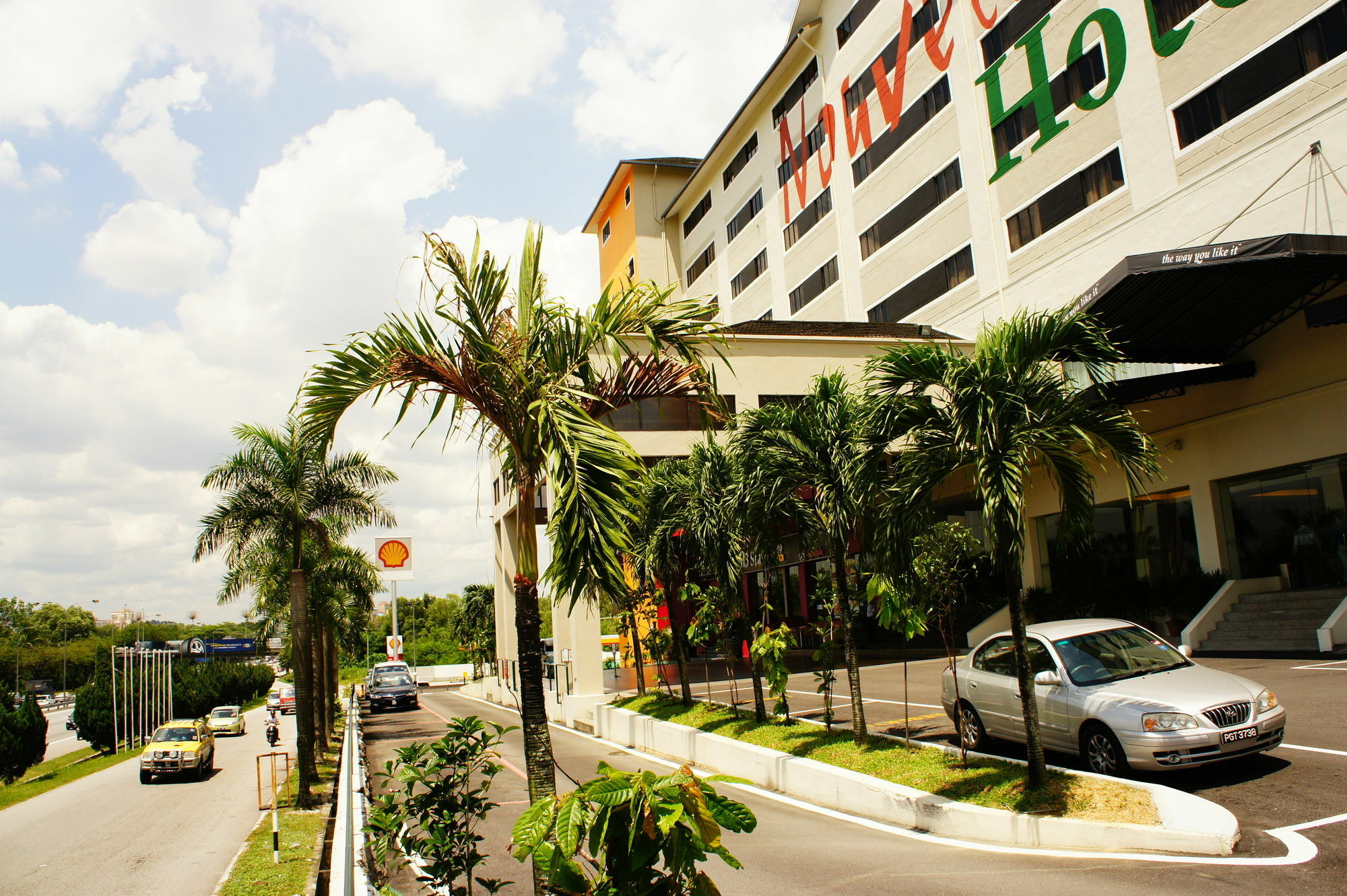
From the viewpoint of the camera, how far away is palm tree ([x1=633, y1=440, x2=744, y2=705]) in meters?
16.1

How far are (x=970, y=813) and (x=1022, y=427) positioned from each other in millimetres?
3864

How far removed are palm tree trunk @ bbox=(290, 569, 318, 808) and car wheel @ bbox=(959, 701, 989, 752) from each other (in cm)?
1189

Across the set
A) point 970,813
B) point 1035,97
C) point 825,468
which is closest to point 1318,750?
point 970,813

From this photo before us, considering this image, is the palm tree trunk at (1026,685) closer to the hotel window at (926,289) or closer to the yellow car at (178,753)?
the yellow car at (178,753)

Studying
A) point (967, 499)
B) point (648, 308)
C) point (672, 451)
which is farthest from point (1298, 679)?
point (967, 499)

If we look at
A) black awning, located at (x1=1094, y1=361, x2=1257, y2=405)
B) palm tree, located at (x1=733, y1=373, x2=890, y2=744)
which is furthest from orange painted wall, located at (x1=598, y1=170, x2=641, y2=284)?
palm tree, located at (x1=733, y1=373, x2=890, y2=744)

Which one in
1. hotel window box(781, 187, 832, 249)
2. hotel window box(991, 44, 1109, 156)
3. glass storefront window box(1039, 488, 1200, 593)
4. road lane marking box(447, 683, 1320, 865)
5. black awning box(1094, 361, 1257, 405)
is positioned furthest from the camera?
hotel window box(781, 187, 832, 249)

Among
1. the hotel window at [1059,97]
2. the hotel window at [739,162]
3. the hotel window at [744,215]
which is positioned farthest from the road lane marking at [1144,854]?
the hotel window at [739,162]

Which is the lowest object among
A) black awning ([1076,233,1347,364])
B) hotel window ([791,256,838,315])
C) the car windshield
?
the car windshield

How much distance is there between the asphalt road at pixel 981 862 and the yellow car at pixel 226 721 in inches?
1303

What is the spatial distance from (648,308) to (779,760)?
28.7ft

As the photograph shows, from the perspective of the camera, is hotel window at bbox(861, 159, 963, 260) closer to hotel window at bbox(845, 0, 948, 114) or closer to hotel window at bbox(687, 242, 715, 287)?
hotel window at bbox(845, 0, 948, 114)

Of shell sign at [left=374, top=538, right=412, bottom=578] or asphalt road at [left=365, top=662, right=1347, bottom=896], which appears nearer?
asphalt road at [left=365, top=662, right=1347, bottom=896]

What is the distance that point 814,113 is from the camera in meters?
43.0
